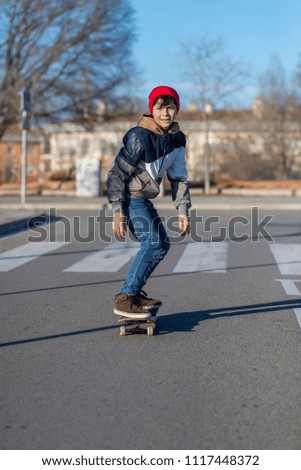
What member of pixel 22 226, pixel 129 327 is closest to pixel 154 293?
pixel 129 327

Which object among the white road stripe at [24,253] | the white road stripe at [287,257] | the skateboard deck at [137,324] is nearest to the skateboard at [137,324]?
the skateboard deck at [137,324]

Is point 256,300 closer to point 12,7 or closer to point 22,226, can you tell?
point 22,226

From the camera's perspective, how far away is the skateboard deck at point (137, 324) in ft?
19.1

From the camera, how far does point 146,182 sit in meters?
5.77

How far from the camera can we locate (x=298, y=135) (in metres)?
34.3

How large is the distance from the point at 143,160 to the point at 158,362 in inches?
63.7

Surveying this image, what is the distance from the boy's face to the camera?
18.6 feet

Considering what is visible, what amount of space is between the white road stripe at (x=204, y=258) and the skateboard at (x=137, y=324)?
3.54 meters

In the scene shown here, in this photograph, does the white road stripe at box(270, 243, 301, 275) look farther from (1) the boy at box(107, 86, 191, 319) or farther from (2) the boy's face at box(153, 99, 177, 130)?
(2) the boy's face at box(153, 99, 177, 130)

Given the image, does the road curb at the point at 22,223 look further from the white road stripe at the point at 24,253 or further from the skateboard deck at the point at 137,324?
the skateboard deck at the point at 137,324

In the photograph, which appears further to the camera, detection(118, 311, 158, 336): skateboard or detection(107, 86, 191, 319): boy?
detection(118, 311, 158, 336): skateboard

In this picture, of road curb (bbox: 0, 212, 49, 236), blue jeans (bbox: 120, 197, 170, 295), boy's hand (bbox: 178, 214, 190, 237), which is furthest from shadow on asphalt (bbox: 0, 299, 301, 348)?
road curb (bbox: 0, 212, 49, 236)

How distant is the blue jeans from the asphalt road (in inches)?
19.0

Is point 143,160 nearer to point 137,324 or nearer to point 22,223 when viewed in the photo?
point 137,324
